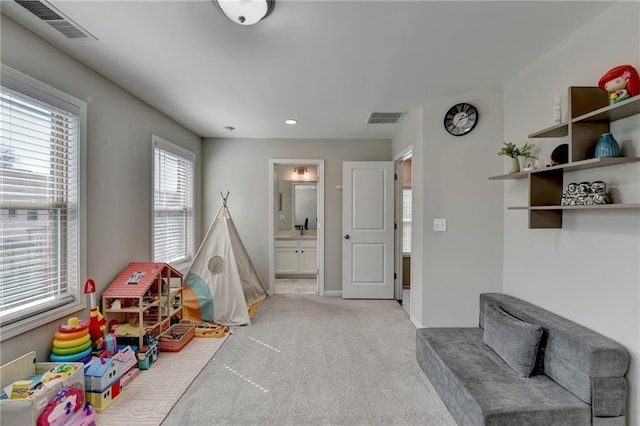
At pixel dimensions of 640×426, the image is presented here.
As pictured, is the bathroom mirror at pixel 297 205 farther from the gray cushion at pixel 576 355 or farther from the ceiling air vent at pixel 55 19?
the gray cushion at pixel 576 355

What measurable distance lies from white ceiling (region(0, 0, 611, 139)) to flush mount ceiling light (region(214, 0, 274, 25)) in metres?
0.09

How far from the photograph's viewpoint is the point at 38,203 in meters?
1.99

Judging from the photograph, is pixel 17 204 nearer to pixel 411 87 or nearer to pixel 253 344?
pixel 253 344

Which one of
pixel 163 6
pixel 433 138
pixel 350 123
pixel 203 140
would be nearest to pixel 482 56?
pixel 433 138

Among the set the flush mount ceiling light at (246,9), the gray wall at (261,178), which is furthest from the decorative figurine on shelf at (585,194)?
the gray wall at (261,178)

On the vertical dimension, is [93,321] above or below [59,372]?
above

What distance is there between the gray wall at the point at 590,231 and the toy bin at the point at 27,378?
315 centimetres

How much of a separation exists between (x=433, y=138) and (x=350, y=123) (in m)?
1.18

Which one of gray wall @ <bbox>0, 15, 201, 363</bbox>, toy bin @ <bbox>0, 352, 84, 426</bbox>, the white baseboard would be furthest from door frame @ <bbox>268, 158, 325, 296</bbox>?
toy bin @ <bbox>0, 352, 84, 426</bbox>

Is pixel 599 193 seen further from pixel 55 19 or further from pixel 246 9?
pixel 55 19

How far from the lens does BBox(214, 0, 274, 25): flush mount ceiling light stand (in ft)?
5.11

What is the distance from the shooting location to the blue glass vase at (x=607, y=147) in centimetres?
158

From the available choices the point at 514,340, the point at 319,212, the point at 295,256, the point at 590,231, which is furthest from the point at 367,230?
the point at 590,231

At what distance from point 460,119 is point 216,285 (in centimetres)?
328
